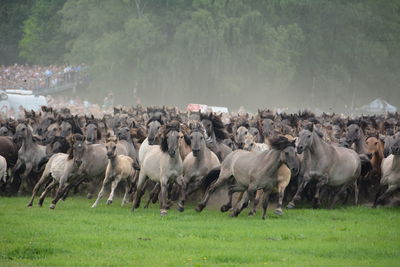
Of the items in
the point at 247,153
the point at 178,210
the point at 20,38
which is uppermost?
the point at 20,38

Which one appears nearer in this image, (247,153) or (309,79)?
(247,153)

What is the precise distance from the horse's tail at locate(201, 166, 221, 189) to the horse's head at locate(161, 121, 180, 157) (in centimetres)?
128

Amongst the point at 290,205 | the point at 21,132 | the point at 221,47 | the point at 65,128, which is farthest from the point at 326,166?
the point at 221,47

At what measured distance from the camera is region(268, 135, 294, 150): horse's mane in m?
17.4

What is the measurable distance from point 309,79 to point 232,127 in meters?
60.5

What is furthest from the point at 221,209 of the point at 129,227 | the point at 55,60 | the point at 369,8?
the point at 369,8

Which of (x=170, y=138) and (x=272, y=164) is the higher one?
(x=170, y=138)

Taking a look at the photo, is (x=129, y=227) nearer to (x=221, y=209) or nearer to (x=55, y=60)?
(x=221, y=209)

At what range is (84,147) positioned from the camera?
20156 mm

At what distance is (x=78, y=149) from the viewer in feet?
65.1

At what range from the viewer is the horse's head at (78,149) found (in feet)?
64.9

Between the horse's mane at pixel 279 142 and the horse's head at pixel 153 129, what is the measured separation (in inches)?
184

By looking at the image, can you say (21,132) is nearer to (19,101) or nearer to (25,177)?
(25,177)

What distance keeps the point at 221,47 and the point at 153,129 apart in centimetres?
5267
